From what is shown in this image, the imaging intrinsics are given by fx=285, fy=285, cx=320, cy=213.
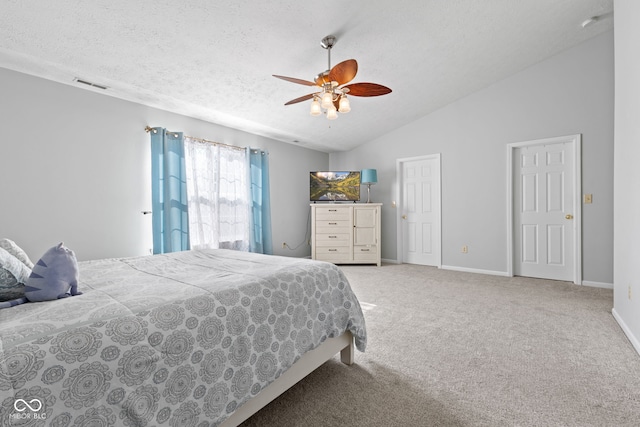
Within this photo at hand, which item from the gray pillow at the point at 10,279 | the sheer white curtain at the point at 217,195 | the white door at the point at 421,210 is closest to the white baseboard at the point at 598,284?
the white door at the point at 421,210

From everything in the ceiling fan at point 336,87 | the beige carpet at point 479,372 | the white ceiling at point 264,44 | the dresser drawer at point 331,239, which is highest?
the white ceiling at point 264,44

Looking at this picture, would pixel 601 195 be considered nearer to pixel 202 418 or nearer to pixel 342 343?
pixel 342 343

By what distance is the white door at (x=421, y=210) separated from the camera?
4.95 meters

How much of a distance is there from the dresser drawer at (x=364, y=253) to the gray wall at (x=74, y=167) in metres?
3.20

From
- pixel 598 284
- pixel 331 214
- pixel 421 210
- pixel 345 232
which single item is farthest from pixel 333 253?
pixel 598 284

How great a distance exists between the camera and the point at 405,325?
8.12 ft

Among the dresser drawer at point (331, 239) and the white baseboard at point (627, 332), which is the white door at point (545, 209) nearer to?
the white baseboard at point (627, 332)

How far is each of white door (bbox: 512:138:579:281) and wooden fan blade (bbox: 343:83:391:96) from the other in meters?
2.84

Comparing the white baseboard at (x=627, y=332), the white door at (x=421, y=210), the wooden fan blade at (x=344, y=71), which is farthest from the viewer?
the white door at (x=421, y=210)

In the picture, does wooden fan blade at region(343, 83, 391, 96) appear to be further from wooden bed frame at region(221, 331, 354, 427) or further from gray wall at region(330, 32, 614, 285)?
gray wall at region(330, 32, 614, 285)

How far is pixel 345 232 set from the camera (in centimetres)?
513

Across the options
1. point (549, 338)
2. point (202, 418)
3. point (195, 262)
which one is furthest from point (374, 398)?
point (549, 338)

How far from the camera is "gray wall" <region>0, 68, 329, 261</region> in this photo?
2.59 metres

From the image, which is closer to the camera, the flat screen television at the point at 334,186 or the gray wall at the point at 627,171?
the gray wall at the point at 627,171
